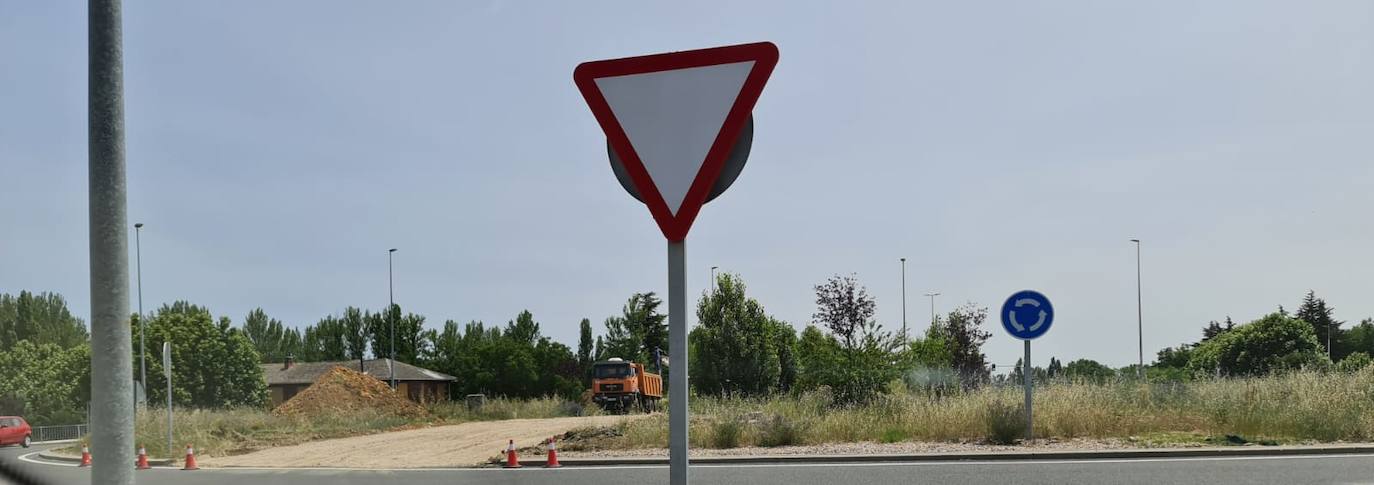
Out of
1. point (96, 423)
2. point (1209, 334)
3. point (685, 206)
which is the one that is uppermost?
point (685, 206)

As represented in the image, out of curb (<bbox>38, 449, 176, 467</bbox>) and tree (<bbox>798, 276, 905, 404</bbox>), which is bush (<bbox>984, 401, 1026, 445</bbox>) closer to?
tree (<bbox>798, 276, 905, 404</bbox>)

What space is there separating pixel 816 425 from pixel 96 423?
17.0 meters

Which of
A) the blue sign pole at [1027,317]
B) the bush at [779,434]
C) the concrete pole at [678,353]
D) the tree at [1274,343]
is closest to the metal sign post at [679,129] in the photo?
the concrete pole at [678,353]

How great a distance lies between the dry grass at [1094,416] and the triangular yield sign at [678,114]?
15.1 m

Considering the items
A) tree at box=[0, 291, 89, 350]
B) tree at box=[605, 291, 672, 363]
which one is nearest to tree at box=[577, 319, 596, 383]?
tree at box=[605, 291, 672, 363]

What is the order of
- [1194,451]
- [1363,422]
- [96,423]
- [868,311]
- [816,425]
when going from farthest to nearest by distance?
[868,311], [816,425], [1363,422], [1194,451], [96,423]

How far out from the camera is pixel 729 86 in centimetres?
295

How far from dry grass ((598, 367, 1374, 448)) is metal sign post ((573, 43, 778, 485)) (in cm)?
1508

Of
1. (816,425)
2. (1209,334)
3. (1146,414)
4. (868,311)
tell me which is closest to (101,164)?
(816,425)

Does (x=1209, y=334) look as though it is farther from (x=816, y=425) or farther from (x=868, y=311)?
(x=816, y=425)

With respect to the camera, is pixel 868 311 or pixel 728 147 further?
pixel 868 311

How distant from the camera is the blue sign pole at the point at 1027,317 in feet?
53.7

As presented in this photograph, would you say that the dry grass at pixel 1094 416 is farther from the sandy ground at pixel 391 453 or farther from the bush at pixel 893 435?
the sandy ground at pixel 391 453

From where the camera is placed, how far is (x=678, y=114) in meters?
2.96
